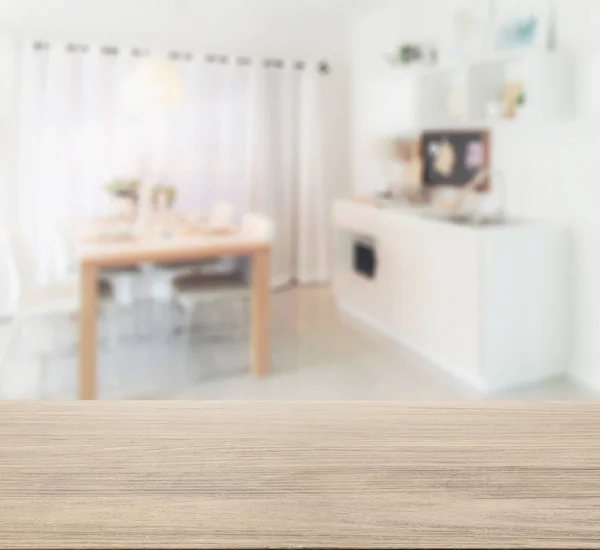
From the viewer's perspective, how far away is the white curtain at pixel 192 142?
5141 millimetres

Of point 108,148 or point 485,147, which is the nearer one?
point 485,147

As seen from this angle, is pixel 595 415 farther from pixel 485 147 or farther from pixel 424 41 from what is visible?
pixel 424 41

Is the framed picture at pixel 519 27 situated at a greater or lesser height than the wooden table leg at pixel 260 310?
greater

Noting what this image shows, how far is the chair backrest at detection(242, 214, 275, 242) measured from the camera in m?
3.99

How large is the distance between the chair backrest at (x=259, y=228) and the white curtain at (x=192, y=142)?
1.40 m

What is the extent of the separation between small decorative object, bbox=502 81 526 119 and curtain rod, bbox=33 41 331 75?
7.92ft

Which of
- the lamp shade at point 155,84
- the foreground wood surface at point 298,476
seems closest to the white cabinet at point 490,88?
the lamp shade at point 155,84

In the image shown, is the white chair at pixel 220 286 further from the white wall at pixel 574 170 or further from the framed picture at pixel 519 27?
the framed picture at pixel 519 27

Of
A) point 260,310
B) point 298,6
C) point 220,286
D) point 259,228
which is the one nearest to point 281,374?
point 260,310

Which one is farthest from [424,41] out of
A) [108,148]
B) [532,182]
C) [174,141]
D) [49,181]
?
[49,181]

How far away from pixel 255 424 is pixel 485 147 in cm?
406

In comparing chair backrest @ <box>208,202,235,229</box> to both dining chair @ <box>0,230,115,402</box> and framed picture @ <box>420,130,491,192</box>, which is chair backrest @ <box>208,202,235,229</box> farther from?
framed picture @ <box>420,130,491,192</box>

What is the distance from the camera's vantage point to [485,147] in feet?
14.2

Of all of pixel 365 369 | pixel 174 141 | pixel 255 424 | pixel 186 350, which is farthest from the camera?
pixel 174 141
